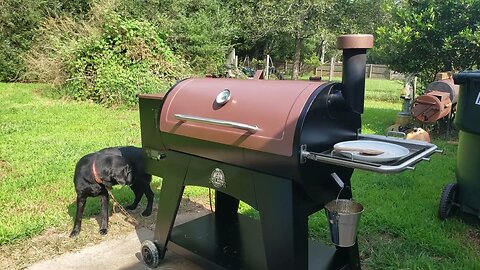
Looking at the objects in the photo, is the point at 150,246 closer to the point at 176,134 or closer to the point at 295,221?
the point at 176,134

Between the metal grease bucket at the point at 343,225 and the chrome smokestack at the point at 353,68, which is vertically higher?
the chrome smokestack at the point at 353,68

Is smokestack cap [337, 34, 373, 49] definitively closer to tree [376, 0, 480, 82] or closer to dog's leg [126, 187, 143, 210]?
dog's leg [126, 187, 143, 210]

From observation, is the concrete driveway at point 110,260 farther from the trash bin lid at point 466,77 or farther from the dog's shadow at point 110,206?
the trash bin lid at point 466,77

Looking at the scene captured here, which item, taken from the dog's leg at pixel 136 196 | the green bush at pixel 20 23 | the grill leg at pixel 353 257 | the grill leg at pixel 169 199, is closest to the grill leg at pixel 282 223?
the grill leg at pixel 353 257

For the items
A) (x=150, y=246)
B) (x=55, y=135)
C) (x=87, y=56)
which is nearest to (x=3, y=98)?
(x=87, y=56)

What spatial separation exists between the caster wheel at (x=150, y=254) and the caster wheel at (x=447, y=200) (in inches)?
91.8

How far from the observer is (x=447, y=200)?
132 inches

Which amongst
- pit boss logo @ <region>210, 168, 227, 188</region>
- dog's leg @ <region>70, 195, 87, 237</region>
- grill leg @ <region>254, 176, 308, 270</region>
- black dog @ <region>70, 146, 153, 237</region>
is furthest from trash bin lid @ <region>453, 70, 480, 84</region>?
dog's leg @ <region>70, 195, 87, 237</region>

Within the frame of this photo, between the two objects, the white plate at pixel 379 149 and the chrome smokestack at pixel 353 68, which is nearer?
the white plate at pixel 379 149

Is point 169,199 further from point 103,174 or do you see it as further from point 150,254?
point 103,174

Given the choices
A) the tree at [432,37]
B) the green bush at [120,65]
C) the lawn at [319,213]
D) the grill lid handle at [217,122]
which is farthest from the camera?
the green bush at [120,65]

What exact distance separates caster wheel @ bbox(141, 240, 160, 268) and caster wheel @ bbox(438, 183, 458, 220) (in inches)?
91.8

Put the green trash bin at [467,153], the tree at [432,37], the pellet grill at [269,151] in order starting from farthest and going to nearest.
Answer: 1. the tree at [432,37]
2. the green trash bin at [467,153]
3. the pellet grill at [269,151]

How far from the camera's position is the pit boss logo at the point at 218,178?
2.31 m
